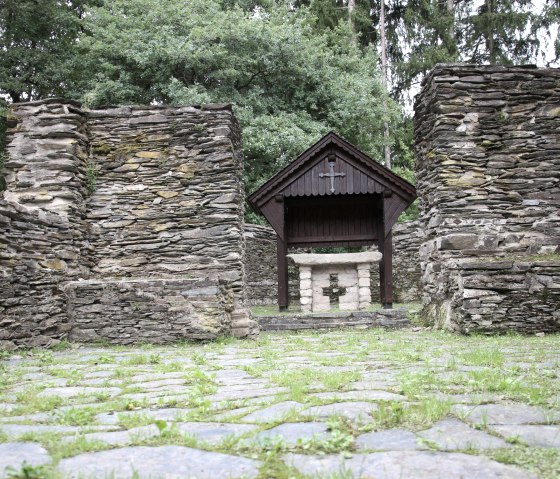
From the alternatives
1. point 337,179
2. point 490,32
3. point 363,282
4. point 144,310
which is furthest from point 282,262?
point 490,32

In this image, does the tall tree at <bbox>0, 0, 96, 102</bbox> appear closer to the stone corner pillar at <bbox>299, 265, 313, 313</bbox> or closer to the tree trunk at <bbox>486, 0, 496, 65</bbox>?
the stone corner pillar at <bbox>299, 265, 313, 313</bbox>

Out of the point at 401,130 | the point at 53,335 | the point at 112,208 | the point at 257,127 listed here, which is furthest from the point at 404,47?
the point at 53,335

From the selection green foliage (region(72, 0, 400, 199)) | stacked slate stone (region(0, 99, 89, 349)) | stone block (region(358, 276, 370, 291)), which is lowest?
stone block (region(358, 276, 370, 291))

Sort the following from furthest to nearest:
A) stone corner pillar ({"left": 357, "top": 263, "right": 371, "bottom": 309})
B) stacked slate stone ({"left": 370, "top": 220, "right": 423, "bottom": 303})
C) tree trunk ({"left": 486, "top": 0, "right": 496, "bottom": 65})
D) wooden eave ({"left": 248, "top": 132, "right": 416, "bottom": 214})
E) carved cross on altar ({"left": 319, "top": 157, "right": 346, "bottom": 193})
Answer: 1. tree trunk ({"left": 486, "top": 0, "right": 496, "bottom": 65})
2. stacked slate stone ({"left": 370, "top": 220, "right": 423, "bottom": 303})
3. carved cross on altar ({"left": 319, "top": 157, "right": 346, "bottom": 193})
4. wooden eave ({"left": 248, "top": 132, "right": 416, "bottom": 214})
5. stone corner pillar ({"left": 357, "top": 263, "right": 371, "bottom": 309})

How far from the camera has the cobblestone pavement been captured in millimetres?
2062

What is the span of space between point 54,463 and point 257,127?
15.4 meters

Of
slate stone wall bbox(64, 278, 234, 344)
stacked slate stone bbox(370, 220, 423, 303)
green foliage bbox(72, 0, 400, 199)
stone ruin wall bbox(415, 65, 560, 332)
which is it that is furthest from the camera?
stacked slate stone bbox(370, 220, 423, 303)

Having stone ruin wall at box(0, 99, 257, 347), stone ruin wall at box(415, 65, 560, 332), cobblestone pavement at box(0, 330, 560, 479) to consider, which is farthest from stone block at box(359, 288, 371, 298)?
cobblestone pavement at box(0, 330, 560, 479)

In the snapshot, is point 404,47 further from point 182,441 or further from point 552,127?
point 182,441

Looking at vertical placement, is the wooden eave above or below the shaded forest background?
below

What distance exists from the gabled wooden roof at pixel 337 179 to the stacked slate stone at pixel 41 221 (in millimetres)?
5591

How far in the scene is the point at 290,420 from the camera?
8.80 ft

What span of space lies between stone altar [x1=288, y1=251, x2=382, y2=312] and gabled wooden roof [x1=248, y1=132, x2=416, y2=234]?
1.36 m

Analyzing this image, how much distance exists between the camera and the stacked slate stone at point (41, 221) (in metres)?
6.74
